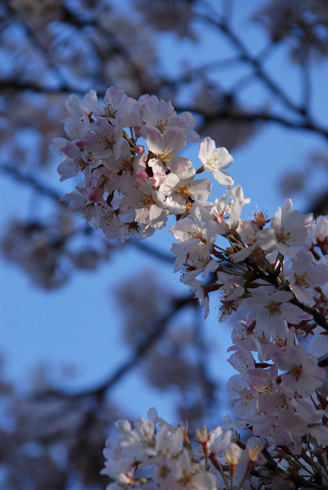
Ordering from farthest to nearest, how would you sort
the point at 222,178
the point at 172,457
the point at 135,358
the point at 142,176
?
the point at 135,358 → the point at 222,178 → the point at 142,176 → the point at 172,457

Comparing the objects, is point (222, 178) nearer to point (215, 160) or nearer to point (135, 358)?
point (215, 160)

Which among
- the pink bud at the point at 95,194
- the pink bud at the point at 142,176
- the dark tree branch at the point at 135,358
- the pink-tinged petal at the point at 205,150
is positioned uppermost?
the pink bud at the point at 142,176

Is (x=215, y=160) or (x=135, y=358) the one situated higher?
(x=215, y=160)

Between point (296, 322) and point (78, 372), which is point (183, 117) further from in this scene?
point (78, 372)

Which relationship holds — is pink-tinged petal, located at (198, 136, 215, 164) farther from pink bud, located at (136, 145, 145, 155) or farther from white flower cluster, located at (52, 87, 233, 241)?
pink bud, located at (136, 145, 145, 155)

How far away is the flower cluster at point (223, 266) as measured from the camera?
0.74m

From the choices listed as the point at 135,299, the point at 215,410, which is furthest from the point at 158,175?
the point at 135,299

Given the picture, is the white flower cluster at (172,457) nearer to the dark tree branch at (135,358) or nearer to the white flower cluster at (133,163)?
the white flower cluster at (133,163)

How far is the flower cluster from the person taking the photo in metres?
0.74

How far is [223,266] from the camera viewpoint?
0.81 m

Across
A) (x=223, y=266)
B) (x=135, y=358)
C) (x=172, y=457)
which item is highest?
(x=223, y=266)

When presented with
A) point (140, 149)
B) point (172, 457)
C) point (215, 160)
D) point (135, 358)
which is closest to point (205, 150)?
point (215, 160)

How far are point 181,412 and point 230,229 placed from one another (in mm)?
4504

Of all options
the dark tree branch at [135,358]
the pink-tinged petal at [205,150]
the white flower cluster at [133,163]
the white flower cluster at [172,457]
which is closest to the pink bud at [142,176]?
the white flower cluster at [133,163]
